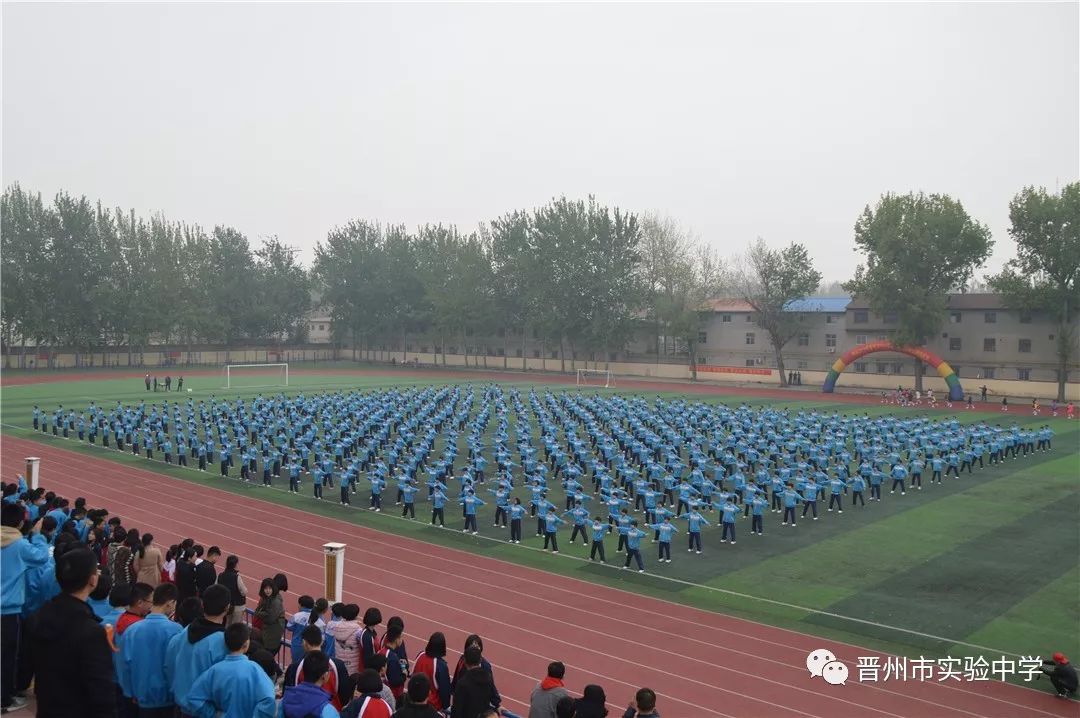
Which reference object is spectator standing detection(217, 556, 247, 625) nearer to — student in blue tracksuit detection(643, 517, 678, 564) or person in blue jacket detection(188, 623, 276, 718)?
person in blue jacket detection(188, 623, 276, 718)

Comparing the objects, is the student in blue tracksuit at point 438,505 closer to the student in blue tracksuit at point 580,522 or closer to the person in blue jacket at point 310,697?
the student in blue tracksuit at point 580,522

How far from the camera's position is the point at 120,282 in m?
72.3

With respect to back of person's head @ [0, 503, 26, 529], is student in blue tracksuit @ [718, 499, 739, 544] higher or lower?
lower

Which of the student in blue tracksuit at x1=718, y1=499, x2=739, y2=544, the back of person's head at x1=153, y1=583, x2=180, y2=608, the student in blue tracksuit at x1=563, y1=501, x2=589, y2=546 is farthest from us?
Result: the student in blue tracksuit at x1=718, y1=499, x2=739, y2=544

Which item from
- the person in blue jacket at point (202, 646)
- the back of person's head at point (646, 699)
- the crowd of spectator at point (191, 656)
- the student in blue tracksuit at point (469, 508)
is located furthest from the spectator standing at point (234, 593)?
the student in blue tracksuit at point (469, 508)

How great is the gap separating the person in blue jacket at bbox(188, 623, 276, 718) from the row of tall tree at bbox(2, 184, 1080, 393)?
51.7 m

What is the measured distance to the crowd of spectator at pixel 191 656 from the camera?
457 centimetres

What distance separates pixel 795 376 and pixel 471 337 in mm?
33510

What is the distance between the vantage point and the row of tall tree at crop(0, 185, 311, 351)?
67.3 m

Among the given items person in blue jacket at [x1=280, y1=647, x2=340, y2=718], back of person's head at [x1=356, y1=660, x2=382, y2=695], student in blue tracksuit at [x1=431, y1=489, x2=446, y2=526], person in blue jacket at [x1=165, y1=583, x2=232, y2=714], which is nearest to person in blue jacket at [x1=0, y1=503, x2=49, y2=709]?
person in blue jacket at [x1=165, y1=583, x2=232, y2=714]

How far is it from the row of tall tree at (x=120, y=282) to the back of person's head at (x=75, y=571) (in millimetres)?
68759

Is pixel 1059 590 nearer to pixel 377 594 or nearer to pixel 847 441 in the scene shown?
pixel 377 594

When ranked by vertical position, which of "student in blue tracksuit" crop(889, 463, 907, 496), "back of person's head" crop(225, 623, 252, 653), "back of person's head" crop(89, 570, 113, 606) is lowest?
"student in blue tracksuit" crop(889, 463, 907, 496)

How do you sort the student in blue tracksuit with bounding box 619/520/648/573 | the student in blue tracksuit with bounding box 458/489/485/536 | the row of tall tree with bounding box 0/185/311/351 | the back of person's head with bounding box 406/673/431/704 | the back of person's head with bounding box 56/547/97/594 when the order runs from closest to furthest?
the back of person's head with bounding box 56/547/97/594 → the back of person's head with bounding box 406/673/431/704 → the student in blue tracksuit with bounding box 619/520/648/573 → the student in blue tracksuit with bounding box 458/489/485/536 → the row of tall tree with bounding box 0/185/311/351
